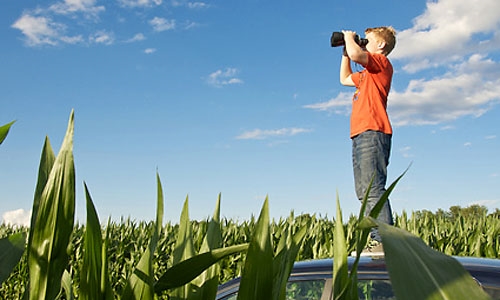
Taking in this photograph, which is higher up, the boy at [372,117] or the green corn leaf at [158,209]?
the boy at [372,117]

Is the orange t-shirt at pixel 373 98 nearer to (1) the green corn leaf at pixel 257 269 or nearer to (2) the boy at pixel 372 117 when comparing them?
(2) the boy at pixel 372 117

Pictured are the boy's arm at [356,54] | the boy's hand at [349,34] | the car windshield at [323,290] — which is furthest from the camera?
the boy's hand at [349,34]

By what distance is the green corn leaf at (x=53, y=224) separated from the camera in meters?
0.71

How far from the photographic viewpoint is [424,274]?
0.47 m

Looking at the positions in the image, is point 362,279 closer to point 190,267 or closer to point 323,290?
point 323,290

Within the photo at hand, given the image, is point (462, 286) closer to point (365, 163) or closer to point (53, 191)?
point (53, 191)

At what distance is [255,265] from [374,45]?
229 inches

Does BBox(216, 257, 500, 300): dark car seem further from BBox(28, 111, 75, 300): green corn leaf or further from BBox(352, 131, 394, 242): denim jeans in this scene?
BBox(28, 111, 75, 300): green corn leaf

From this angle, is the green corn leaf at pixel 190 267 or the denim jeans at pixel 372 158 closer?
the green corn leaf at pixel 190 267

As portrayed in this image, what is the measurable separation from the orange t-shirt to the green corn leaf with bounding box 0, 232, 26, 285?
16.5ft

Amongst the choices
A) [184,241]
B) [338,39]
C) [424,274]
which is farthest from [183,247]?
[338,39]

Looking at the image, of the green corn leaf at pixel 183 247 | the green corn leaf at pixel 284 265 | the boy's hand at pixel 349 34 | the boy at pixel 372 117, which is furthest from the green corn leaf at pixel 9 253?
the boy's hand at pixel 349 34

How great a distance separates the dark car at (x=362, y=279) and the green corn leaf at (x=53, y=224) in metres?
2.33

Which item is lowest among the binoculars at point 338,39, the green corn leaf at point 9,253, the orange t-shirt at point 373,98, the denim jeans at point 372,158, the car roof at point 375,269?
the car roof at point 375,269
